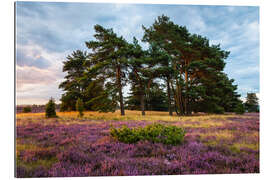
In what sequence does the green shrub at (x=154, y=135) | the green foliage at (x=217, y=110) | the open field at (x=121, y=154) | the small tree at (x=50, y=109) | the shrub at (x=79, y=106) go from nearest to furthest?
the open field at (x=121, y=154)
the green shrub at (x=154, y=135)
the small tree at (x=50, y=109)
the shrub at (x=79, y=106)
the green foliage at (x=217, y=110)

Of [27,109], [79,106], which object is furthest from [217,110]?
[27,109]

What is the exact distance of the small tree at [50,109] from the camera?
15.7 feet

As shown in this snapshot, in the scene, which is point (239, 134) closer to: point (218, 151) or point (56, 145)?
point (218, 151)

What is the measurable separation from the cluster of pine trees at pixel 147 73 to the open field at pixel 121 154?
2.01 meters

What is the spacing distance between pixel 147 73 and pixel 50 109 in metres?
4.86

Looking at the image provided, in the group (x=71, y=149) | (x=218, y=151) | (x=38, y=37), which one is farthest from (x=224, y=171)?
(x=38, y=37)

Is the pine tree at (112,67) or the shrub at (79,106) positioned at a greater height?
the pine tree at (112,67)

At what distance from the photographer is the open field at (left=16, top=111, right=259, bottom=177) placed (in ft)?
9.16

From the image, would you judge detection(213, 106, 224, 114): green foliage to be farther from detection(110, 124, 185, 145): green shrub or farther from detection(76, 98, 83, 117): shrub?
detection(76, 98, 83, 117): shrub

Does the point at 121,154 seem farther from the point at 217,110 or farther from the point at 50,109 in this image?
the point at 217,110

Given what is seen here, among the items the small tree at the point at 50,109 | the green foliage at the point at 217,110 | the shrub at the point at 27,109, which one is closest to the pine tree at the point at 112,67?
the small tree at the point at 50,109

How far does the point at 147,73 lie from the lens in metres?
7.34

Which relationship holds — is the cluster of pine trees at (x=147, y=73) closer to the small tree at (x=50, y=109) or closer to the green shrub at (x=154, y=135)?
the small tree at (x=50, y=109)

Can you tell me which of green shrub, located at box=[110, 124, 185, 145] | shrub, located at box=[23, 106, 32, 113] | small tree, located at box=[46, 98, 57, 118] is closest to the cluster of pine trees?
small tree, located at box=[46, 98, 57, 118]
